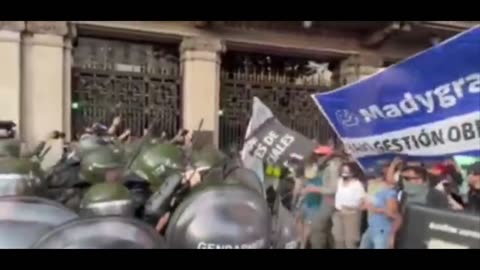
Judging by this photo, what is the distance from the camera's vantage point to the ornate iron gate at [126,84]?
1109 cm

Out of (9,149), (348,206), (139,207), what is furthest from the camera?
(9,149)

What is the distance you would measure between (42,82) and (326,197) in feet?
20.0

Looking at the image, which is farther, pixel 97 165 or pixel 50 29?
pixel 50 29

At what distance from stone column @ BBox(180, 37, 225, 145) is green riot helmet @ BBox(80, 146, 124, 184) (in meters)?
5.77

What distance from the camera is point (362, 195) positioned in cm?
529

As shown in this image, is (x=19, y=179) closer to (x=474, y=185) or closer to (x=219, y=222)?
(x=219, y=222)

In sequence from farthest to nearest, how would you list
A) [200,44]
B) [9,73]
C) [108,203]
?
[200,44] → [9,73] → [108,203]

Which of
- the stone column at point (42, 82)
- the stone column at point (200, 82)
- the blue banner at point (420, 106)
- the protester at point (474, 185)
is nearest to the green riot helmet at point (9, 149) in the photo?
the stone column at point (42, 82)

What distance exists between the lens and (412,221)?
2.32 m

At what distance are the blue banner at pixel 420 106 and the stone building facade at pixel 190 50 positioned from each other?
16.7 feet

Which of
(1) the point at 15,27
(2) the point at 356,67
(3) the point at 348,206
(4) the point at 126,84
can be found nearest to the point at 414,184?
(3) the point at 348,206
